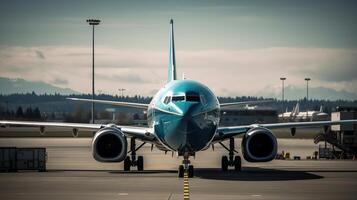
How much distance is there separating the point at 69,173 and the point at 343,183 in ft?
42.0

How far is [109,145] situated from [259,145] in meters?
7.03

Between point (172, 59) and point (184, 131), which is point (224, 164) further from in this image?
point (172, 59)

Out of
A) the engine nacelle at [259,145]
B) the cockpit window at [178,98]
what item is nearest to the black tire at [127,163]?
the engine nacelle at [259,145]

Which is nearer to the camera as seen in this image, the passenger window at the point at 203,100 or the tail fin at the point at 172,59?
the passenger window at the point at 203,100

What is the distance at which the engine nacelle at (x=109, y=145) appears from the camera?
3347 centimetres

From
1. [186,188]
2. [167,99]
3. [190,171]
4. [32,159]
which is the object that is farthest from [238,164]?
[186,188]

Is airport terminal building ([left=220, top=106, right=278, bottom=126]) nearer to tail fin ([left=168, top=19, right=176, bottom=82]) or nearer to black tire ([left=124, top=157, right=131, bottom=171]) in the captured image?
tail fin ([left=168, top=19, right=176, bottom=82])

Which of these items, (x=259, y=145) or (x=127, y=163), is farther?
(x=127, y=163)

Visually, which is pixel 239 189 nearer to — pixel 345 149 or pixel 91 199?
pixel 91 199

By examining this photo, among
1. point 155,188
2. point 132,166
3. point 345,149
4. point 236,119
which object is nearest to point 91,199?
point 155,188

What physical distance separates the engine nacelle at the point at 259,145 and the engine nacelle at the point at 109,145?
5.56 m

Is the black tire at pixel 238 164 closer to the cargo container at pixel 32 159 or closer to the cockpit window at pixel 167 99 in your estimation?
the cockpit window at pixel 167 99

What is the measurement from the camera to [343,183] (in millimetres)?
28094

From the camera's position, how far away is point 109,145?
113 ft
